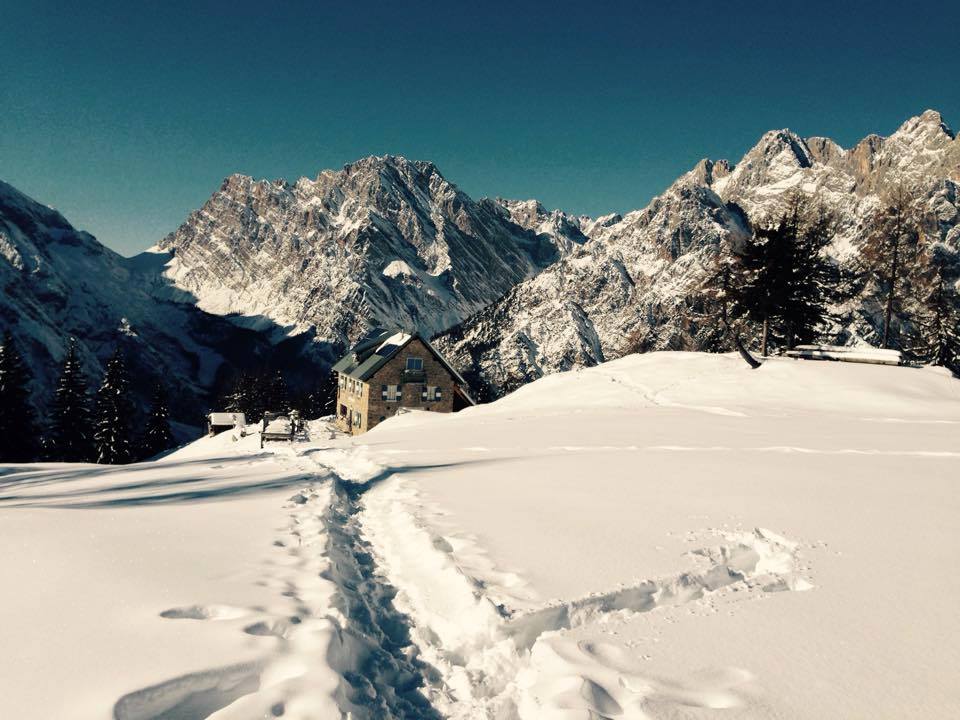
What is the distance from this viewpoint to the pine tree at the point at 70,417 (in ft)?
160

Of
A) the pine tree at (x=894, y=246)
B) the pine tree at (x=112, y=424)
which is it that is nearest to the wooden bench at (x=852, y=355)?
the pine tree at (x=894, y=246)

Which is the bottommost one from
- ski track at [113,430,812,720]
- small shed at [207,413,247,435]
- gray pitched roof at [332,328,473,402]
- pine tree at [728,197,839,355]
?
ski track at [113,430,812,720]

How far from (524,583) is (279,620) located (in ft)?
8.94

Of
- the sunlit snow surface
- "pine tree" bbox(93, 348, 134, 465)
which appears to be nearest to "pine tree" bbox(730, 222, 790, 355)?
the sunlit snow surface

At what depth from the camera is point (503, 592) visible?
20.3 ft

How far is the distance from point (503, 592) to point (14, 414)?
54654mm

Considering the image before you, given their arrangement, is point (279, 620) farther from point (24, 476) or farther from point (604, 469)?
point (24, 476)

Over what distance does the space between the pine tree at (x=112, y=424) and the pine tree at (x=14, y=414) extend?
5.40 metres

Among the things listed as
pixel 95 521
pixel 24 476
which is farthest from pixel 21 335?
pixel 95 521

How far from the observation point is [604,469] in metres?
12.4

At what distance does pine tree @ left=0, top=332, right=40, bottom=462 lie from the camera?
4394 cm

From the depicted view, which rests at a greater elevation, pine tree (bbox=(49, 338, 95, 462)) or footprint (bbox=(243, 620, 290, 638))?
pine tree (bbox=(49, 338, 95, 462))

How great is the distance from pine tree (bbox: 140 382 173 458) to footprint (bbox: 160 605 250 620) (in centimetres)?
6395

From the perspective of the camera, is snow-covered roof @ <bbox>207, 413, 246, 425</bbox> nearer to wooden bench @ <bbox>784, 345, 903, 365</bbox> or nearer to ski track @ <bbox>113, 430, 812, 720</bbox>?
wooden bench @ <bbox>784, 345, 903, 365</bbox>
